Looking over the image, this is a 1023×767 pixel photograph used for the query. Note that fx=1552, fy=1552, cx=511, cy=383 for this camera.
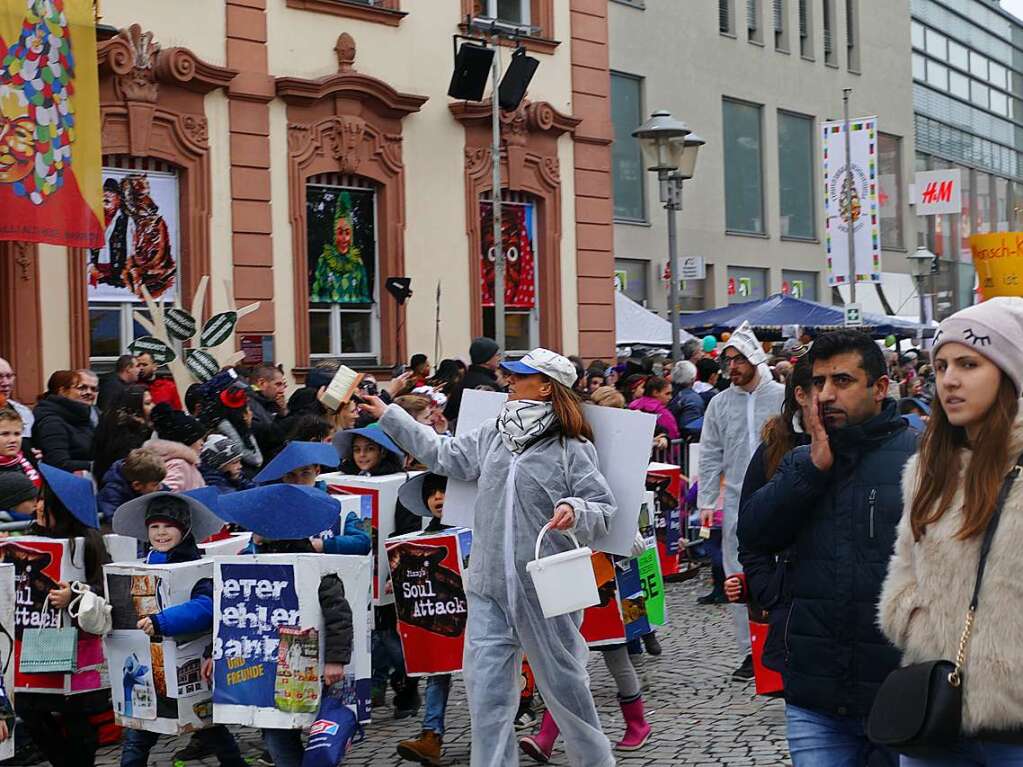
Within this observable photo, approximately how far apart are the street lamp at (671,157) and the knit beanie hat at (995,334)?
42.4 feet

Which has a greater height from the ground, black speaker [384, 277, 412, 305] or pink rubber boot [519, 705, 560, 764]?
black speaker [384, 277, 412, 305]

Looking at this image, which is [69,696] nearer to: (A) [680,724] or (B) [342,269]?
(A) [680,724]

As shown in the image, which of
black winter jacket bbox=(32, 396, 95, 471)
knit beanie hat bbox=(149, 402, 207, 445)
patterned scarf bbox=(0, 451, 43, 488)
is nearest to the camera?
patterned scarf bbox=(0, 451, 43, 488)

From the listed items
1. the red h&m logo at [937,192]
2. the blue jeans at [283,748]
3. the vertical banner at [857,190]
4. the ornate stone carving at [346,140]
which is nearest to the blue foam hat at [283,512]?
the blue jeans at [283,748]

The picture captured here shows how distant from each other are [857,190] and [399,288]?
11149 mm

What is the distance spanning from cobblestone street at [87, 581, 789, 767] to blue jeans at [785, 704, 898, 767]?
2.81 meters

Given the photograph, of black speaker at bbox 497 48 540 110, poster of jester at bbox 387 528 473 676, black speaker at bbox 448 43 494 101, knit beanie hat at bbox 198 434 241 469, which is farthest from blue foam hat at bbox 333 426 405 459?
black speaker at bbox 497 48 540 110

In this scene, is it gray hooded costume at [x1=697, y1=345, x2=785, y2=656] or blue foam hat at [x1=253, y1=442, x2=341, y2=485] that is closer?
blue foam hat at [x1=253, y1=442, x2=341, y2=485]

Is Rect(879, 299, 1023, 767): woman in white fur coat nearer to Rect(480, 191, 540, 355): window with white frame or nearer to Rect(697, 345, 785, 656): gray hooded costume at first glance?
Rect(697, 345, 785, 656): gray hooded costume

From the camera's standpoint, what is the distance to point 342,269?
18.2 meters

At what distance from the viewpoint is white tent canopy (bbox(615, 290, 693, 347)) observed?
76.2ft

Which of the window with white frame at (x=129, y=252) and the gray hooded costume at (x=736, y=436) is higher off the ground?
the window with white frame at (x=129, y=252)

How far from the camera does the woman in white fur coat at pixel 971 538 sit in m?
3.45

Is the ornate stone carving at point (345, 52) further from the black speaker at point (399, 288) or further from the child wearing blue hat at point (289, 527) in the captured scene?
the child wearing blue hat at point (289, 527)
